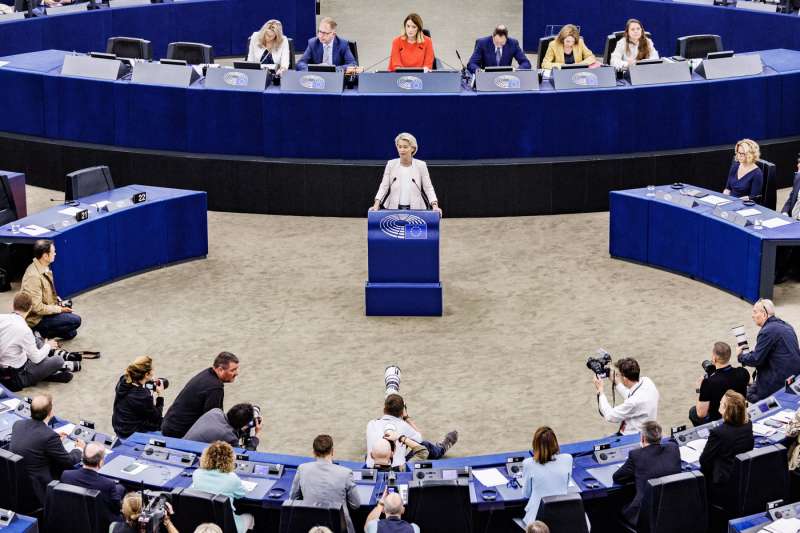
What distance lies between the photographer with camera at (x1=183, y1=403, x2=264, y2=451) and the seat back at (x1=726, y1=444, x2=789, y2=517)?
3371 mm

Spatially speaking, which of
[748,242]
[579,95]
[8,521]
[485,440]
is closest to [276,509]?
[8,521]

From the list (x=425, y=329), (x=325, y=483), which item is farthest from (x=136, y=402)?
(x=425, y=329)

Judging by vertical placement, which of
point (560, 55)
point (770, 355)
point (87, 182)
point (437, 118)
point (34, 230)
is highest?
point (560, 55)

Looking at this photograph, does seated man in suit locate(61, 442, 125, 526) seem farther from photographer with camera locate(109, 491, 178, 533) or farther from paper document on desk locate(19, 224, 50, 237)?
paper document on desk locate(19, 224, 50, 237)

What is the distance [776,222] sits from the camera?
44.6ft

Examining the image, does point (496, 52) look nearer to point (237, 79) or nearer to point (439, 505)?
point (237, 79)

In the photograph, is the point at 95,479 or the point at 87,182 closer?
the point at 95,479

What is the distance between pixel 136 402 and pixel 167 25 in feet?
42.8

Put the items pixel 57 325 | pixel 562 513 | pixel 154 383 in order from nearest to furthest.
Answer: pixel 562 513 → pixel 154 383 → pixel 57 325

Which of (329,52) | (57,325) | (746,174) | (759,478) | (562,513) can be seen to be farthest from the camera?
(329,52)

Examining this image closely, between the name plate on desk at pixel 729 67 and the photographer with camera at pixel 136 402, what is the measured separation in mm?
8973

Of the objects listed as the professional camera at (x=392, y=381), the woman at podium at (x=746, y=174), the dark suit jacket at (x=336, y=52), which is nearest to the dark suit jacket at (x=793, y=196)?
the woman at podium at (x=746, y=174)

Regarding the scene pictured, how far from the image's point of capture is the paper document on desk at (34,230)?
1354 cm

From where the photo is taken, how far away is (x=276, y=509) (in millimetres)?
8992
